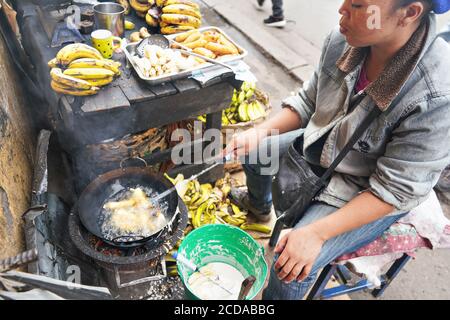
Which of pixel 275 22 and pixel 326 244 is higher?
pixel 326 244

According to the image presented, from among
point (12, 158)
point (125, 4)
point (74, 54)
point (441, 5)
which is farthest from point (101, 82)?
point (441, 5)

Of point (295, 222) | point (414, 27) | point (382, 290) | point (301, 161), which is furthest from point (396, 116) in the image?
point (382, 290)

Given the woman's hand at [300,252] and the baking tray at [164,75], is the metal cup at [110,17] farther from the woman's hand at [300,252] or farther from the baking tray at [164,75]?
the woman's hand at [300,252]

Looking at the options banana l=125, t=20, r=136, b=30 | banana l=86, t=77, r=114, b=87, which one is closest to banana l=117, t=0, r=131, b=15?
banana l=125, t=20, r=136, b=30

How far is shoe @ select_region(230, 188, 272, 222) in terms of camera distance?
145 inches

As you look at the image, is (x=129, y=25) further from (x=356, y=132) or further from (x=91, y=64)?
(x=356, y=132)

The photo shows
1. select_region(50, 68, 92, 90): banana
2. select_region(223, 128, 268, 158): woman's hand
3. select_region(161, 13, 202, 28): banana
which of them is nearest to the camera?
select_region(50, 68, 92, 90): banana

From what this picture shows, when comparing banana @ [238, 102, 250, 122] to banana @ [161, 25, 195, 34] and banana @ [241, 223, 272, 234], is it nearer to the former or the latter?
banana @ [161, 25, 195, 34]

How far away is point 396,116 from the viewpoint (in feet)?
6.44

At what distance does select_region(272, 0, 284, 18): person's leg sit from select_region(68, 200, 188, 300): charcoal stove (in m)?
5.51

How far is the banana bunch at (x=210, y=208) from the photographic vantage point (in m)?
3.57

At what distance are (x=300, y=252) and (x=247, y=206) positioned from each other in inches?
65.3

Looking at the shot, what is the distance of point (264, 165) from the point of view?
123 inches
